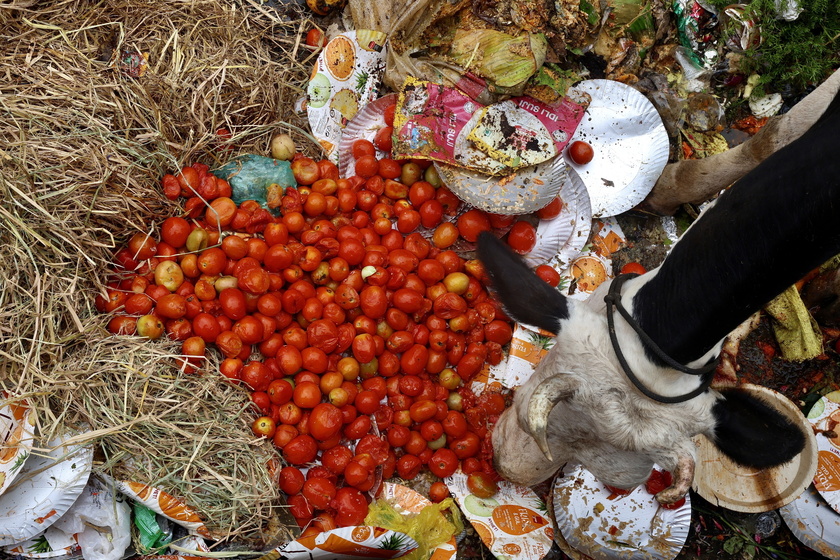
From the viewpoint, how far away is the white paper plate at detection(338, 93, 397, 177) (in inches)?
160

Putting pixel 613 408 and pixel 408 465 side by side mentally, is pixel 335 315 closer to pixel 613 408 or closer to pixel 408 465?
pixel 408 465

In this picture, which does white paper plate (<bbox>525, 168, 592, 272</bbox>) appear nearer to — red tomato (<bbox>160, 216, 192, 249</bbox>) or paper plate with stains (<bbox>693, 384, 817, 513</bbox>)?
paper plate with stains (<bbox>693, 384, 817, 513</bbox>)

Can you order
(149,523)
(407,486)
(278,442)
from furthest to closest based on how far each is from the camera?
(407,486) → (278,442) → (149,523)

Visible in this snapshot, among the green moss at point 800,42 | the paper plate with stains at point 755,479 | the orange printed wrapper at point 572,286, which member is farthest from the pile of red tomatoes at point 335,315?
the green moss at point 800,42

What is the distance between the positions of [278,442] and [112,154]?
1827 millimetres

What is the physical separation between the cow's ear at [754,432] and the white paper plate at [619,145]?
2.00 m

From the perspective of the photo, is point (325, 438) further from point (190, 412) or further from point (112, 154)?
point (112, 154)

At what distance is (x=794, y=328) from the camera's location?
4145mm

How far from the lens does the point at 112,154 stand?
3.36 m

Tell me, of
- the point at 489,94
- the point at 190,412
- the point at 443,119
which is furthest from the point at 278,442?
the point at 489,94

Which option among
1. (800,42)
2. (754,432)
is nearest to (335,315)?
(754,432)

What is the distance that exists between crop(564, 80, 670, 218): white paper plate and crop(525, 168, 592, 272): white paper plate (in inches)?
5.0

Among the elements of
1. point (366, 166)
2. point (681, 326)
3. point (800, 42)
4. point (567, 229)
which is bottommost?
point (567, 229)

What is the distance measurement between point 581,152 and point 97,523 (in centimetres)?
358
